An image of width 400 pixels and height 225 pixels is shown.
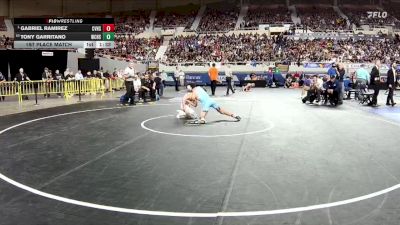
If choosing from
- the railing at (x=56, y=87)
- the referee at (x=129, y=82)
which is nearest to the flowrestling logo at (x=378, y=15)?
the railing at (x=56, y=87)

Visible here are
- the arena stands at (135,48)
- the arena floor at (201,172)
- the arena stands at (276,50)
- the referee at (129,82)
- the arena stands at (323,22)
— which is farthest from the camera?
the arena stands at (323,22)

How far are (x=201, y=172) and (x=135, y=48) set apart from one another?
40.4 metres

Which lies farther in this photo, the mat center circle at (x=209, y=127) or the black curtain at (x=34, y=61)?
the black curtain at (x=34, y=61)

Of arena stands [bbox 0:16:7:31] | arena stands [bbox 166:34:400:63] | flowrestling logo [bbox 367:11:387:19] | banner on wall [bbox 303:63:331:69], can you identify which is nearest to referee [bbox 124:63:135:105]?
banner on wall [bbox 303:63:331:69]

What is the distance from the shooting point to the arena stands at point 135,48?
141 feet

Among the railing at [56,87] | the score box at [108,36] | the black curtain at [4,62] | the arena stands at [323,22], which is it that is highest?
the arena stands at [323,22]

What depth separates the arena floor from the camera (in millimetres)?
5195

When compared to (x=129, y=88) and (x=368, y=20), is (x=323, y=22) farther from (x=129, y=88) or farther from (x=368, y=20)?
(x=129, y=88)

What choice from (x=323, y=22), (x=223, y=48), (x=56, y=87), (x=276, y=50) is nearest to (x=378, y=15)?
(x=323, y=22)

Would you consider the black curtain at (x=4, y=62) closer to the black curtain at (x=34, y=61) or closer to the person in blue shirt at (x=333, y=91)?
the black curtain at (x=34, y=61)

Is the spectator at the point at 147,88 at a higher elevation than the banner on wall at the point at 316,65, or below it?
below

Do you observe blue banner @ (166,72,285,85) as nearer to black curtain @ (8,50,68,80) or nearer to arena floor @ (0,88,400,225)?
black curtain @ (8,50,68,80)
